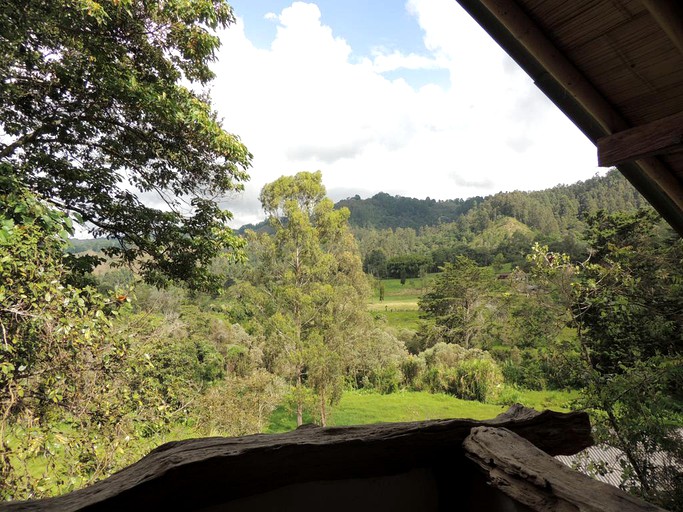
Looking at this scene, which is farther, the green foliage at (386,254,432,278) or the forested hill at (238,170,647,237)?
the forested hill at (238,170,647,237)

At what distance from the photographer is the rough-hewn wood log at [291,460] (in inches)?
36.8

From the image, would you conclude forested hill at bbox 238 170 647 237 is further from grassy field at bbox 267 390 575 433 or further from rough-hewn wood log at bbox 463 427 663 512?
rough-hewn wood log at bbox 463 427 663 512

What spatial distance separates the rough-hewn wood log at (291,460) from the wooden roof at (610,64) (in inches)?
44.6

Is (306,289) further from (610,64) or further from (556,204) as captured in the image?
(556,204)

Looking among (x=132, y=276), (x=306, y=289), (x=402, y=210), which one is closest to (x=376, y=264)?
(x=306, y=289)

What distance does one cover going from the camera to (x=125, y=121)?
3303 millimetres

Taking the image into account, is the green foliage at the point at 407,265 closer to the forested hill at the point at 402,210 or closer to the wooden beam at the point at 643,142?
the wooden beam at the point at 643,142

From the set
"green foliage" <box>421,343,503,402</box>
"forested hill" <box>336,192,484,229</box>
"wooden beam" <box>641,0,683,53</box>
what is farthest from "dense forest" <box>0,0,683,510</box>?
"forested hill" <box>336,192,484,229</box>

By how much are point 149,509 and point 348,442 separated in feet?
1.93

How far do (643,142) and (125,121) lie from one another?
151 inches

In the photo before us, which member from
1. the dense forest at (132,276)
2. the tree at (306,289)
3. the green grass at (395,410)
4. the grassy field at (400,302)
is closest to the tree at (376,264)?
the grassy field at (400,302)

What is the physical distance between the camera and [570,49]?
4.48 feet

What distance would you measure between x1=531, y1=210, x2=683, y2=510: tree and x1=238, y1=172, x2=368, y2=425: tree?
7.00m

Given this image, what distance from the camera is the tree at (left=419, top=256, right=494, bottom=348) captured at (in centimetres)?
1822
